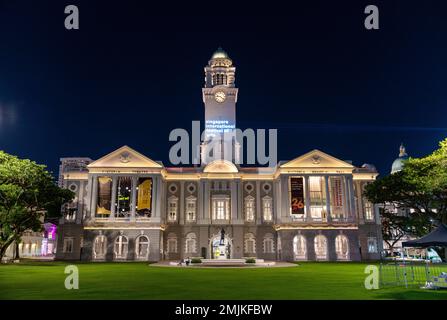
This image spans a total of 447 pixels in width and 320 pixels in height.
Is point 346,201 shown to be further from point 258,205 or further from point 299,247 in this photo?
point 258,205

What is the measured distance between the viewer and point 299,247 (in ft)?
185

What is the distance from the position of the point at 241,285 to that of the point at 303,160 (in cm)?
3806

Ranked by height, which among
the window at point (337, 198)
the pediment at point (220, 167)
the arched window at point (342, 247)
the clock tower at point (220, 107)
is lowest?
the arched window at point (342, 247)

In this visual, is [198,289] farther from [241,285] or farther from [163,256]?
[163,256]

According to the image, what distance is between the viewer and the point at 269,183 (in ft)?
199

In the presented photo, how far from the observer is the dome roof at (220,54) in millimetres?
69562

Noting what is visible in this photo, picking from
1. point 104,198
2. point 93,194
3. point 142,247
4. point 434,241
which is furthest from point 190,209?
point 434,241

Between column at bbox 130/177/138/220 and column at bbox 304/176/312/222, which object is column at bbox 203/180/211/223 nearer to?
column at bbox 130/177/138/220

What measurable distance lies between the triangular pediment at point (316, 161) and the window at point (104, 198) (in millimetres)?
25344

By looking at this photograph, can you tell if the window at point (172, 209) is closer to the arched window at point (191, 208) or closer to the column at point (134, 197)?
the arched window at point (191, 208)

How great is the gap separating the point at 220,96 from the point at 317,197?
930 inches

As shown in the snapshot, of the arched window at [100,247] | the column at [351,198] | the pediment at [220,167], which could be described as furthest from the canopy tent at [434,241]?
the arched window at [100,247]

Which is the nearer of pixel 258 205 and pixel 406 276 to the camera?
pixel 406 276
